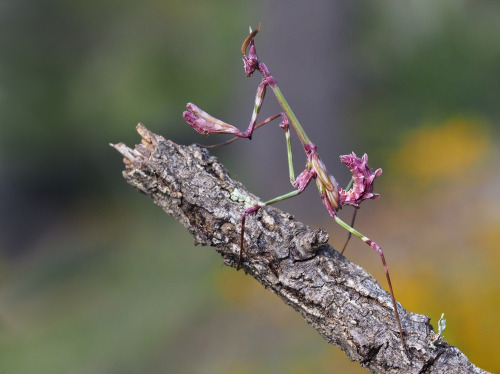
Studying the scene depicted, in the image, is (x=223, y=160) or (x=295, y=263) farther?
(x=223, y=160)

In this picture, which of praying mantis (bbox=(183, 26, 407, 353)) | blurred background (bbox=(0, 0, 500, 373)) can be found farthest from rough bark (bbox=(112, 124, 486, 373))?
blurred background (bbox=(0, 0, 500, 373))

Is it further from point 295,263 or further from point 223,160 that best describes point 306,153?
point 223,160

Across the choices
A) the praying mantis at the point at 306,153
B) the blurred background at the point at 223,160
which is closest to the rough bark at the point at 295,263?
the praying mantis at the point at 306,153

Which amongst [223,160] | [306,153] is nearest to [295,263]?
[306,153]

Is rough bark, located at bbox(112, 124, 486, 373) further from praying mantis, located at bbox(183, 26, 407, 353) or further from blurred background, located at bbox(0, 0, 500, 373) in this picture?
blurred background, located at bbox(0, 0, 500, 373)

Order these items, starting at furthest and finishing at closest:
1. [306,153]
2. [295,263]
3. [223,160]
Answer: [223,160] < [306,153] < [295,263]

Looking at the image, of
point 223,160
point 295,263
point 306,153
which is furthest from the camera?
point 223,160

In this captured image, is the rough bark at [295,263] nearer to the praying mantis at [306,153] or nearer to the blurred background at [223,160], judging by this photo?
the praying mantis at [306,153]
